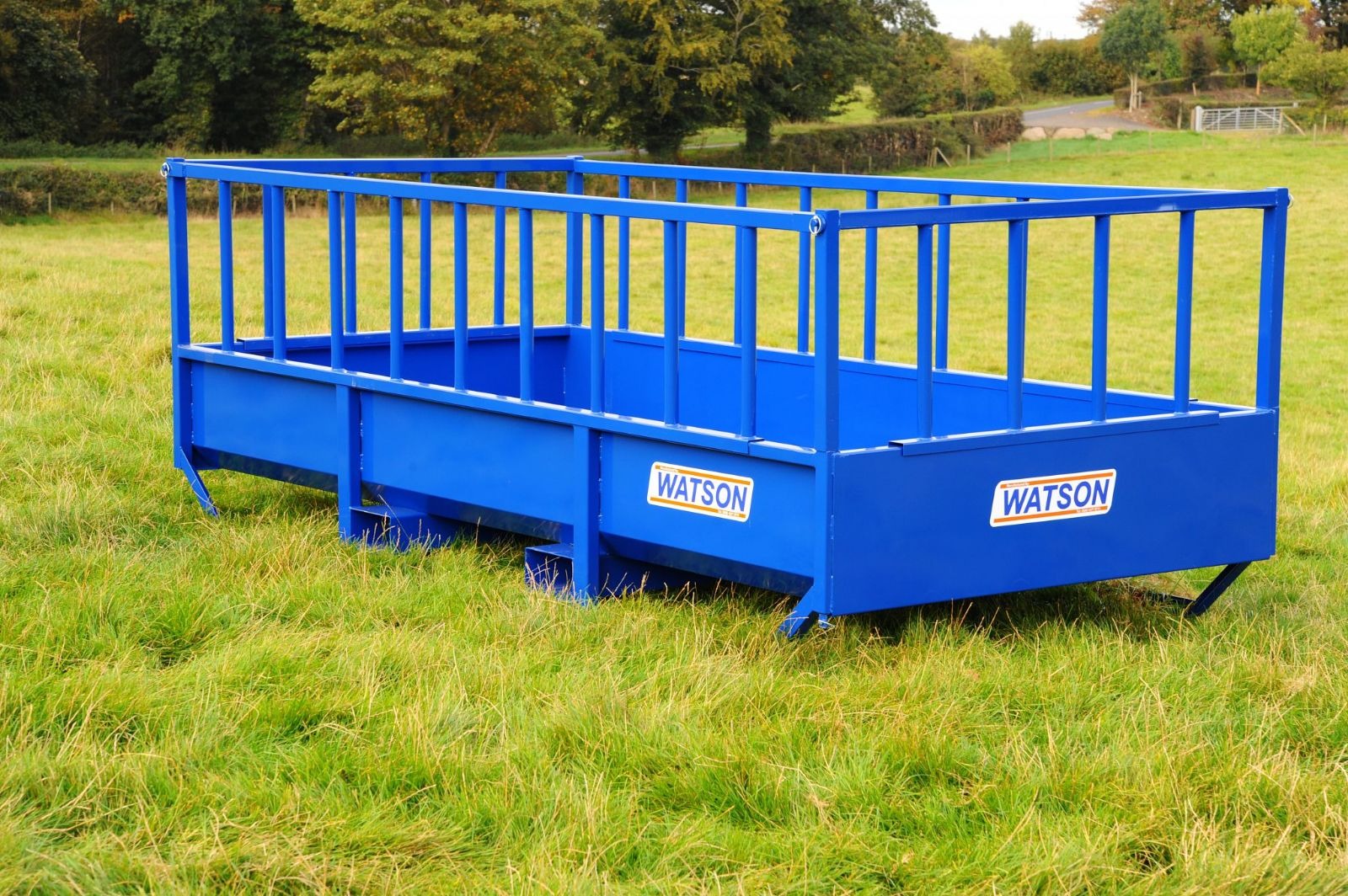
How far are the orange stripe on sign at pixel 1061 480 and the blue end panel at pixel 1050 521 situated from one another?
0.07 feet

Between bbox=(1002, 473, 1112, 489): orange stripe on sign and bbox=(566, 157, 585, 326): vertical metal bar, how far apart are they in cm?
196

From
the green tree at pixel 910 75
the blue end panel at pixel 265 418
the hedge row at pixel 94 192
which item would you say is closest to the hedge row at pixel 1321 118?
the green tree at pixel 910 75

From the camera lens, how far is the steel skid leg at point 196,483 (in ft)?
25.6

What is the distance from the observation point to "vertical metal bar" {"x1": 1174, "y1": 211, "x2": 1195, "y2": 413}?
19.6ft

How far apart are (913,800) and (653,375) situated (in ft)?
14.8

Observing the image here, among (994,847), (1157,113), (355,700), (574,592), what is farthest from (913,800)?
(1157,113)

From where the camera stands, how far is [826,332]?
5.23m

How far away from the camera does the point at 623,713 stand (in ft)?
15.9

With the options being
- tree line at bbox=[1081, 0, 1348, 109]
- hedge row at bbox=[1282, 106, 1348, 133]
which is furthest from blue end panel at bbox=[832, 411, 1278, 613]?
tree line at bbox=[1081, 0, 1348, 109]

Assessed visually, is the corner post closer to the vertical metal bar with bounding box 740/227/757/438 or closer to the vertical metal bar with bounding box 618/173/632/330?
the vertical metal bar with bounding box 618/173/632/330

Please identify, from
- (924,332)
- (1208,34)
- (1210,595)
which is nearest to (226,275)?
(924,332)

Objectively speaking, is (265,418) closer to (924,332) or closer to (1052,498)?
(924,332)

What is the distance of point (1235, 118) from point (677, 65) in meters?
38.7

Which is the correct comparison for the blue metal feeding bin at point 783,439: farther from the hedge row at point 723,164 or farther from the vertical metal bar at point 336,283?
the hedge row at point 723,164
